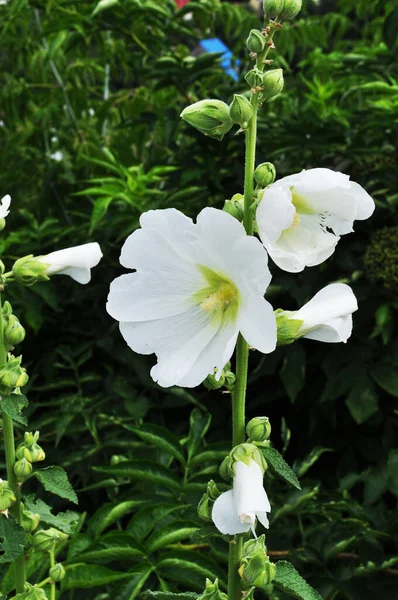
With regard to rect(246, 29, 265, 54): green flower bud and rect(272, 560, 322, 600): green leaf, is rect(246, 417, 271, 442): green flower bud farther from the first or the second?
rect(246, 29, 265, 54): green flower bud

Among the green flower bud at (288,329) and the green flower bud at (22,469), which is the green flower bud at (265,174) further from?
the green flower bud at (22,469)

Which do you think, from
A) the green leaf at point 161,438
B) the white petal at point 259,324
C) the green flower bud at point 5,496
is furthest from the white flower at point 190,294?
the green leaf at point 161,438

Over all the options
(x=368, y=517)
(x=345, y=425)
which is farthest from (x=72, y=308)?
(x=368, y=517)

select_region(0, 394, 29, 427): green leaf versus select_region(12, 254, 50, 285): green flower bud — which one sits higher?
select_region(12, 254, 50, 285): green flower bud

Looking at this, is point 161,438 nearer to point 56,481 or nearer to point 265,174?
point 56,481

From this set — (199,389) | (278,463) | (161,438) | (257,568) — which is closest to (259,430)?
(278,463)

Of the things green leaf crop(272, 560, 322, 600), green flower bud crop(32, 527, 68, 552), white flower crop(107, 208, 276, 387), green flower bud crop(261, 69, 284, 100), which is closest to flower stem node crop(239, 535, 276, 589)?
green leaf crop(272, 560, 322, 600)

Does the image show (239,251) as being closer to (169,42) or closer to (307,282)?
(307,282)
